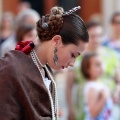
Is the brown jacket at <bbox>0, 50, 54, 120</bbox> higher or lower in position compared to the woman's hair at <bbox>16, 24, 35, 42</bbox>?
lower

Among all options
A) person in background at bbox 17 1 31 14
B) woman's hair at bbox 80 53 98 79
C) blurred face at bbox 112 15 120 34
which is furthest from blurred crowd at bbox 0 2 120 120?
person in background at bbox 17 1 31 14

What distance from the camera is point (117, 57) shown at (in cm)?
605

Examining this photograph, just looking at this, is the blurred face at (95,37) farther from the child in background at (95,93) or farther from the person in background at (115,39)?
the child in background at (95,93)

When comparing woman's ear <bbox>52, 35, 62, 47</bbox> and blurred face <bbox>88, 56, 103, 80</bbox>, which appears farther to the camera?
blurred face <bbox>88, 56, 103, 80</bbox>

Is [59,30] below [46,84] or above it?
above

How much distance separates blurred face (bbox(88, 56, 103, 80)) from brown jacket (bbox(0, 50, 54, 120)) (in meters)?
2.29

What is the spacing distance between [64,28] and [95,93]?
2.20 m

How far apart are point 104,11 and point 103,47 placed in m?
6.29

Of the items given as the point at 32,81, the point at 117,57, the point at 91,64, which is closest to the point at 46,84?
the point at 32,81

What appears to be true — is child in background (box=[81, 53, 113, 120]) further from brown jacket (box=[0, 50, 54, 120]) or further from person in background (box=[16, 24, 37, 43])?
brown jacket (box=[0, 50, 54, 120])

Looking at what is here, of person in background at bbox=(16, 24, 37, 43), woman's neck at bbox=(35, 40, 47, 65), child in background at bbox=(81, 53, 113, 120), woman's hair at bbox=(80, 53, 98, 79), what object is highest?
person in background at bbox=(16, 24, 37, 43)

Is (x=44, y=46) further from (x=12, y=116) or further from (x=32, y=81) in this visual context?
(x=12, y=116)

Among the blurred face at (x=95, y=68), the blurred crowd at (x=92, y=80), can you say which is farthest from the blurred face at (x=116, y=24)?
the blurred face at (x=95, y=68)

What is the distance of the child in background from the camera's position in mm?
5340
